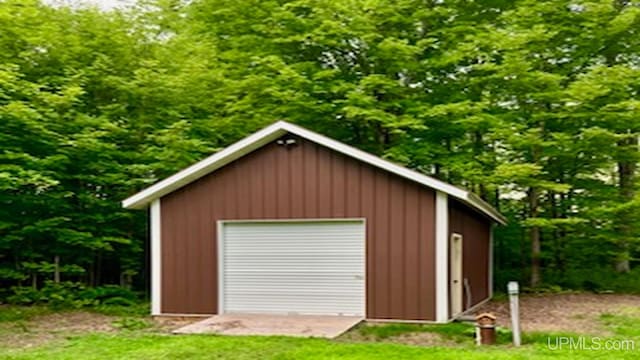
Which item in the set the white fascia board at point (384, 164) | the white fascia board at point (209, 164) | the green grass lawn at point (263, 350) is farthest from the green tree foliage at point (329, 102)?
the green grass lawn at point (263, 350)

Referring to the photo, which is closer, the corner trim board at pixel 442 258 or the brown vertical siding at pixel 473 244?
the corner trim board at pixel 442 258

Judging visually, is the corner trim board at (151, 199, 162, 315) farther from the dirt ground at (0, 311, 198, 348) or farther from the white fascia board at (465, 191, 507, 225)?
the white fascia board at (465, 191, 507, 225)

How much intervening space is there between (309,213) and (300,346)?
9.65 feet

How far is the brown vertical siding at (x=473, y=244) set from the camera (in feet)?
34.4

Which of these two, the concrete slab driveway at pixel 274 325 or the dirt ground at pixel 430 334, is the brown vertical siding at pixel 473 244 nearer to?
the dirt ground at pixel 430 334

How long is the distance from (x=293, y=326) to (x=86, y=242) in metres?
5.78

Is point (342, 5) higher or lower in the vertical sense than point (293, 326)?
higher

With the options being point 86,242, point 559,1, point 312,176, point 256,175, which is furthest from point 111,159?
point 559,1

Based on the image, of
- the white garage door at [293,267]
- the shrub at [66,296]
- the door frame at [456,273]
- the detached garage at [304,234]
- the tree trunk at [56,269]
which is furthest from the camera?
the tree trunk at [56,269]

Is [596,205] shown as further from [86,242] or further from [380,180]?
[86,242]

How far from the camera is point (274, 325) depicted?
9.11m

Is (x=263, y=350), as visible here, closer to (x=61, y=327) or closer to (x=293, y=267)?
(x=293, y=267)

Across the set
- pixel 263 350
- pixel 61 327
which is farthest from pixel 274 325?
pixel 61 327

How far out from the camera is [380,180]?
973 centimetres
